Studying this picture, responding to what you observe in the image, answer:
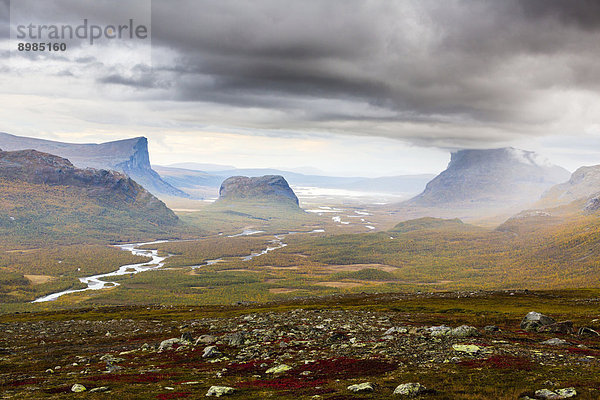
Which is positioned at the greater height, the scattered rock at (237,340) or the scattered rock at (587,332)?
the scattered rock at (587,332)

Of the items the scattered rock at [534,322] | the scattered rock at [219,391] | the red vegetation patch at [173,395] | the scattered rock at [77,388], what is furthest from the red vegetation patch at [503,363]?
the scattered rock at [77,388]

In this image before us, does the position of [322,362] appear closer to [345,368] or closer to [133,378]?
[345,368]

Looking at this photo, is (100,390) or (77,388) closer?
(100,390)

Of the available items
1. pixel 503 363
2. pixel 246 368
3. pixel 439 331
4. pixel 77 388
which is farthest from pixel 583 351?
pixel 77 388

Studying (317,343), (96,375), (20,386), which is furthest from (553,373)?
(20,386)

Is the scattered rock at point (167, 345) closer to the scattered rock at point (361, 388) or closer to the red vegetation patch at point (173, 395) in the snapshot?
the red vegetation patch at point (173, 395)

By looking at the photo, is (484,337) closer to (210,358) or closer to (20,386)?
(210,358)
